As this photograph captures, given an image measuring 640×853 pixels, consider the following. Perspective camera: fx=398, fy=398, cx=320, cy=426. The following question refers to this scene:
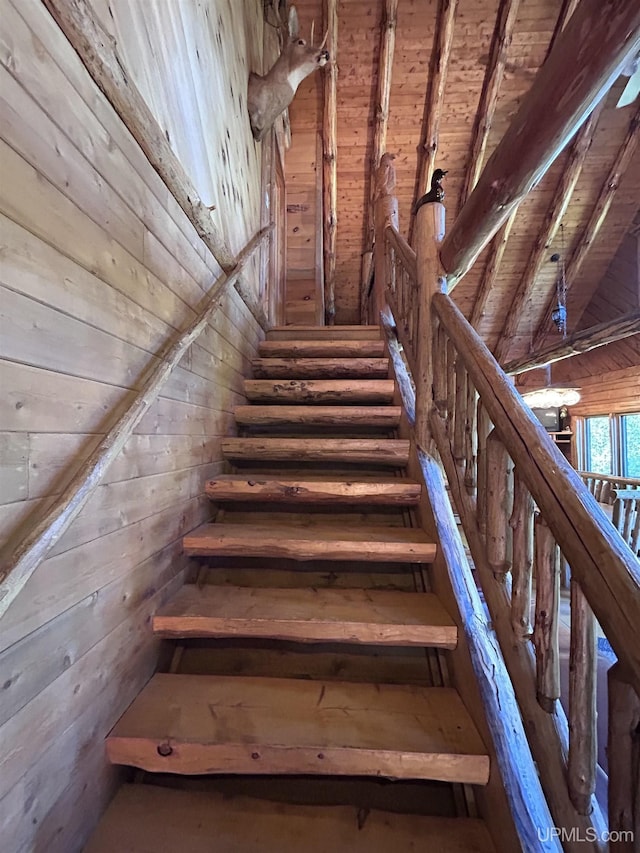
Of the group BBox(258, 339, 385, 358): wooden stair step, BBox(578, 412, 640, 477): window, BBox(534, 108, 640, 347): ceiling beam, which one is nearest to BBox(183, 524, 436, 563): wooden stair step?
BBox(258, 339, 385, 358): wooden stair step

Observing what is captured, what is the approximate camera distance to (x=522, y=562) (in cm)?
107

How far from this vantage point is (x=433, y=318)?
6.06ft

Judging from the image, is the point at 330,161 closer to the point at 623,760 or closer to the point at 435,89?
the point at 435,89

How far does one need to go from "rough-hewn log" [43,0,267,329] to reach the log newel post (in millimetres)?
1022

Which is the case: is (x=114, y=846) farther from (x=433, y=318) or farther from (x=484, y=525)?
(x=433, y=318)

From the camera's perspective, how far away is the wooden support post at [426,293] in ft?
6.18

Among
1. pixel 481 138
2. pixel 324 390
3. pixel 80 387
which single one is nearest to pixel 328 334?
pixel 324 390

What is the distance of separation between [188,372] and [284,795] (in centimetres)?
140

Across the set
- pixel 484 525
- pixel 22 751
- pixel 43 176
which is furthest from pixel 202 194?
pixel 22 751

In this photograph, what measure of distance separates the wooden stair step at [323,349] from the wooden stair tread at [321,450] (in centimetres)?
98

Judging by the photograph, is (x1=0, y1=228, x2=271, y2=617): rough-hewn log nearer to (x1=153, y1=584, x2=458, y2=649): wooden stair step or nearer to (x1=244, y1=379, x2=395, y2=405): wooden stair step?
(x1=153, y1=584, x2=458, y2=649): wooden stair step

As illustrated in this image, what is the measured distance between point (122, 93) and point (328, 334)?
2.30 metres

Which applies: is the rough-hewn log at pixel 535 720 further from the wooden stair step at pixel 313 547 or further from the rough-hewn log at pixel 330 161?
the rough-hewn log at pixel 330 161

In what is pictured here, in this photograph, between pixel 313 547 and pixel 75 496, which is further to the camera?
pixel 313 547
